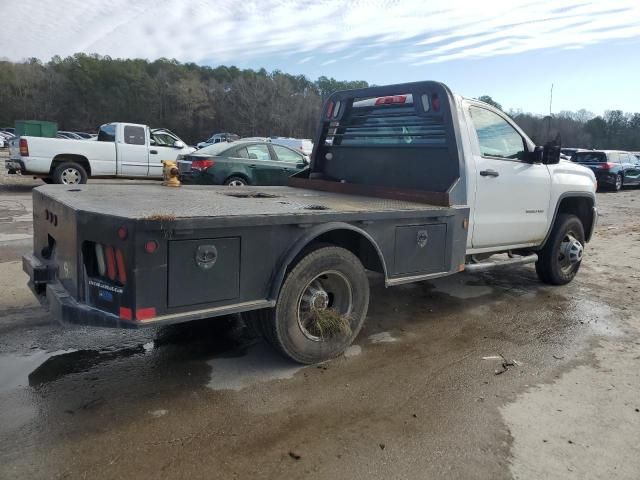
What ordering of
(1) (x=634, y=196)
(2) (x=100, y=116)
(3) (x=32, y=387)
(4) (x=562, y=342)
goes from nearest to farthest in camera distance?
1. (3) (x=32, y=387)
2. (4) (x=562, y=342)
3. (1) (x=634, y=196)
4. (2) (x=100, y=116)

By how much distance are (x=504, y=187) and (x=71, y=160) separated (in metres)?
11.3

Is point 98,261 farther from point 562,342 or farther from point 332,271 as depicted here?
point 562,342

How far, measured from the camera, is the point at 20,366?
375 centimetres

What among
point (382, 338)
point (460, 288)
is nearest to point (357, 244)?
point (382, 338)

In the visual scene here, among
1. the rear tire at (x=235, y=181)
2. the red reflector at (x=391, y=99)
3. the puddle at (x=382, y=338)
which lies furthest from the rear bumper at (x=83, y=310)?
the rear tire at (x=235, y=181)

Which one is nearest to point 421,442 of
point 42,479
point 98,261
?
point 42,479

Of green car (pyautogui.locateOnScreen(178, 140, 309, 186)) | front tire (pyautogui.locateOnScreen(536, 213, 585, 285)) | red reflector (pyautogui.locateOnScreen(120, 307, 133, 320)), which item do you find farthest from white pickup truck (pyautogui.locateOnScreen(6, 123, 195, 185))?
red reflector (pyautogui.locateOnScreen(120, 307, 133, 320))

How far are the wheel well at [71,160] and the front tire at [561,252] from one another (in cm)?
1133

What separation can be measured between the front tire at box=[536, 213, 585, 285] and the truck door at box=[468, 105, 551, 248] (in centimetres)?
34

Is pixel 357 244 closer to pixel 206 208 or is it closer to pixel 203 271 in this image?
pixel 206 208

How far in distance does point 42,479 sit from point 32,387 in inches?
43.2

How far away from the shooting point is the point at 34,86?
80.6 metres

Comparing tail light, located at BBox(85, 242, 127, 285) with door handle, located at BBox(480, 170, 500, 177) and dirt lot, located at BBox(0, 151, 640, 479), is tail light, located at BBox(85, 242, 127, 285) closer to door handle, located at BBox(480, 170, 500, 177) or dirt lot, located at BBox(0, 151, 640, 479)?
dirt lot, located at BBox(0, 151, 640, 479)

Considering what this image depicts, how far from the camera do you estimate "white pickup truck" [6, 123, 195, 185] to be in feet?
41.8
